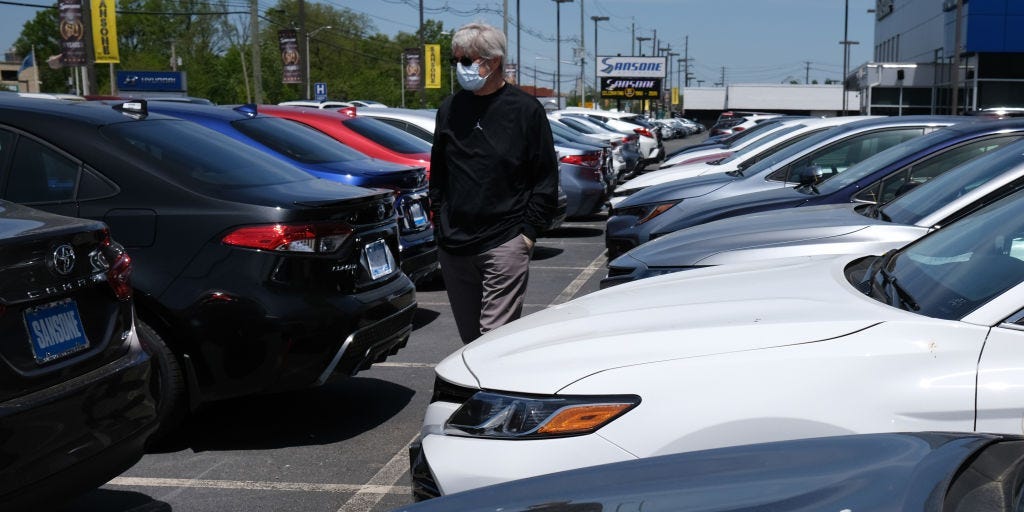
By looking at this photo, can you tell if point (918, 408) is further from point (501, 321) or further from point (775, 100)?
point (775, 100)

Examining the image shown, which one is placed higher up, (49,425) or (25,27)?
(25,27)

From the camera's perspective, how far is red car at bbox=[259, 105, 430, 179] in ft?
33.0

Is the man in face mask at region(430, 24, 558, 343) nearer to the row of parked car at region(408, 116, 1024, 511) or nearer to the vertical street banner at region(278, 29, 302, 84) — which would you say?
the row of parked car at region(408, 116, 1024, 511)

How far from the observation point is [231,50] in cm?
9344

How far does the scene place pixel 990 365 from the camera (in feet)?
8.87

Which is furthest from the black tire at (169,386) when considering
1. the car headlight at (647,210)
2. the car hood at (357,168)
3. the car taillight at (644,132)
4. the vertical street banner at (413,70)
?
the vertical street banner at (413,70)

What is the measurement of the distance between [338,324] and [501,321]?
2.54 feet

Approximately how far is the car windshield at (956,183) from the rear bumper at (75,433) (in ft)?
12.3

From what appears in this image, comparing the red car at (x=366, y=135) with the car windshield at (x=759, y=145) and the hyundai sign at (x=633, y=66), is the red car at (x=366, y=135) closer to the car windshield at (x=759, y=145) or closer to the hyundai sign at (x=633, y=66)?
the car windshield at (x=759, y=145)

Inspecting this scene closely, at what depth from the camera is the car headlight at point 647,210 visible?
8.30 meters

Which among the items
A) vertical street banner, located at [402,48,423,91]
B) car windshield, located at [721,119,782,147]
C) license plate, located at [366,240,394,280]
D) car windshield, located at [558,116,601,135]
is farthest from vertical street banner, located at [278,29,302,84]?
license plate, located at [366,240,394,280]

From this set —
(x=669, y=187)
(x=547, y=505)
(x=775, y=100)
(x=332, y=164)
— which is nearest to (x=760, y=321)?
(x=547, y=505)

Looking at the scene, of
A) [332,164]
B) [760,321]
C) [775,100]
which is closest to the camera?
[760,321]

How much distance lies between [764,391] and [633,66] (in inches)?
1990
